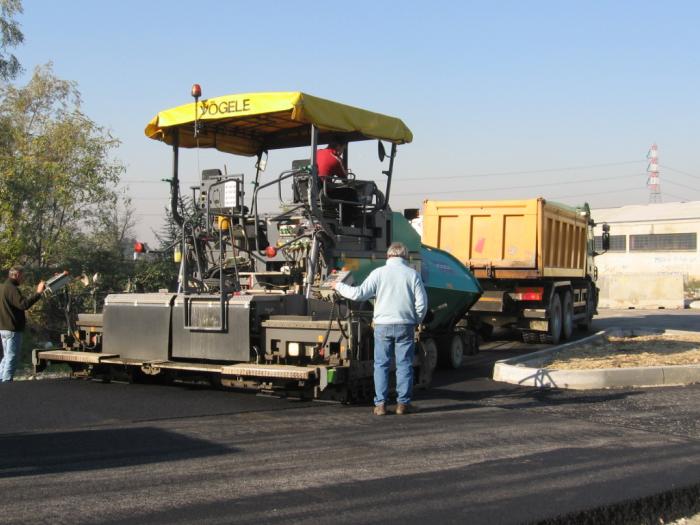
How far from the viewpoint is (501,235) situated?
15273mm

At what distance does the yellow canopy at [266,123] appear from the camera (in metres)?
8.23

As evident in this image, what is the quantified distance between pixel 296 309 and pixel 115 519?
4.16 meters

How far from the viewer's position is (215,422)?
22.3ft

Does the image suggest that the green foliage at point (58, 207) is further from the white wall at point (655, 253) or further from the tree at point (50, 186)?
the white wall at point (655, 253)

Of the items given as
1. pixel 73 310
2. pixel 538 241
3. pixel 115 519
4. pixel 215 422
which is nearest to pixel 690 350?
pixel 538 241

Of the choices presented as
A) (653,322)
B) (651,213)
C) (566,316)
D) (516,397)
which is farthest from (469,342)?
(651,213)

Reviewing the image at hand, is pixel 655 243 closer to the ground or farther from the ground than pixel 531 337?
farther from the ground

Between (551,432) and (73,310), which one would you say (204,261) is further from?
(73,310)

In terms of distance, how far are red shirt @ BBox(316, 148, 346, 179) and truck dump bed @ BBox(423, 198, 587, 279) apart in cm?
690

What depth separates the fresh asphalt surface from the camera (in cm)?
438

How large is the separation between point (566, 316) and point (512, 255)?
2.35 meters

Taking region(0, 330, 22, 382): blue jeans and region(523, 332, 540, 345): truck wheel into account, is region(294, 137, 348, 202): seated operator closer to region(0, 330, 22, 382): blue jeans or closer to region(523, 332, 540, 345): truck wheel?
region(0, 330, 22, 382): blue jeans

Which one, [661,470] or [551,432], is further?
[551,432]

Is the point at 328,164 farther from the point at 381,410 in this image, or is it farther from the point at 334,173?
the point at 381,410
